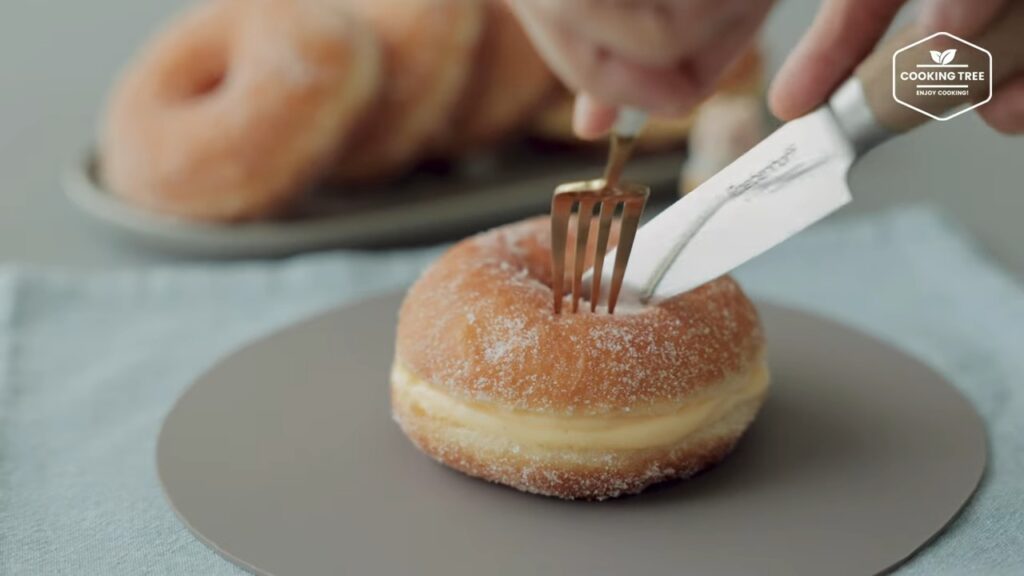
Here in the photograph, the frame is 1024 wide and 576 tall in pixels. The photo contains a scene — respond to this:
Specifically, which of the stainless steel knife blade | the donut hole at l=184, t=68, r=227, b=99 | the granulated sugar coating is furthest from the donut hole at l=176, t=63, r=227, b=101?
the stainless steel knife blade

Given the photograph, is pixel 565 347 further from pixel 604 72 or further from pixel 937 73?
pixel 937 73

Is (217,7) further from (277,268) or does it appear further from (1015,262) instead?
(1015,262)

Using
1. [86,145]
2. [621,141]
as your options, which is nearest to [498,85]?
[86,145]

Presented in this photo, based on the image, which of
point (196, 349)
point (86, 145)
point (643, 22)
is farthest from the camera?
point (86, 145)

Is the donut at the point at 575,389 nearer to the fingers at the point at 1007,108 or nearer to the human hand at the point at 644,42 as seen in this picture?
the human hand at the point at 644,42

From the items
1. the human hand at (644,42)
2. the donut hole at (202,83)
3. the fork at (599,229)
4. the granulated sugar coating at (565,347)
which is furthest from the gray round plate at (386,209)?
the human hand at (644,42)

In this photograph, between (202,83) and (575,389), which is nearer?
(575,389)

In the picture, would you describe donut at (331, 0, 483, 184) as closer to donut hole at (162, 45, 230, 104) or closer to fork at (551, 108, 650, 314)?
donut hole at (162, 45, 230, 104)
